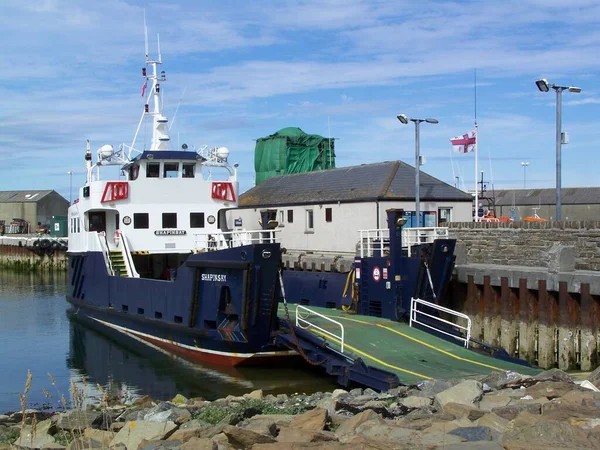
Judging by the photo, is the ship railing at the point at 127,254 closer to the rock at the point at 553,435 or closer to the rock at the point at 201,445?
the rock at the point at 201,445

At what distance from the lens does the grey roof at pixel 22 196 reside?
285ft

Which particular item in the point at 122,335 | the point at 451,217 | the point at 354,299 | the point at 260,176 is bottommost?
the point at 122,335

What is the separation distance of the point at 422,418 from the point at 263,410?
284 centimetres

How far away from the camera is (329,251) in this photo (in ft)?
97.9

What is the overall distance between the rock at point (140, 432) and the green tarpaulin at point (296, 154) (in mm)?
35495

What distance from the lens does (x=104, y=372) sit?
17953 mm

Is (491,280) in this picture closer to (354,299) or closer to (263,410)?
(354,299)

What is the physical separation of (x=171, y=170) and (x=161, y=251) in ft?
7.90

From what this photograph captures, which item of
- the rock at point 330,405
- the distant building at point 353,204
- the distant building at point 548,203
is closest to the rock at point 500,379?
the rock at point 330,405

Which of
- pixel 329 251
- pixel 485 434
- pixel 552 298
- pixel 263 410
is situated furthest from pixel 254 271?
pixel 329 251

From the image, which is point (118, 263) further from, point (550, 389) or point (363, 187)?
point (550, 389)

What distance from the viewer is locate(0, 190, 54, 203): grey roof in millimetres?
86875

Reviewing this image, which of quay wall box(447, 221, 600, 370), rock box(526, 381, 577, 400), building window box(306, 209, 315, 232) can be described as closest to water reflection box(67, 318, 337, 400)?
quay wall box(447, 221, 600, 370)

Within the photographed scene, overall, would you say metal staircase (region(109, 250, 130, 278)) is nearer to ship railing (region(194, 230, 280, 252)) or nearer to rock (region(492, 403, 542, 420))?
ship railing (region(194, 230, 280, 252))
